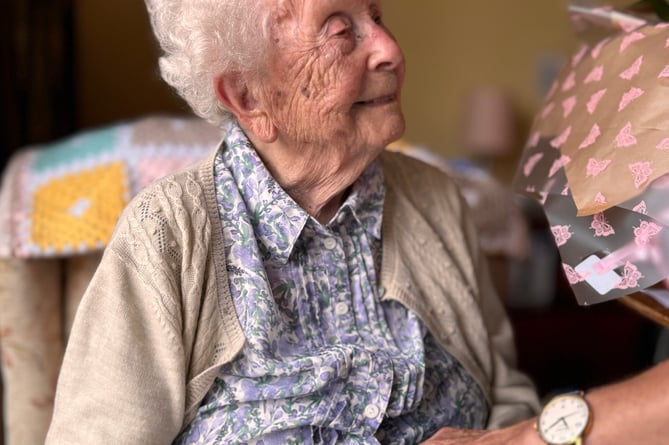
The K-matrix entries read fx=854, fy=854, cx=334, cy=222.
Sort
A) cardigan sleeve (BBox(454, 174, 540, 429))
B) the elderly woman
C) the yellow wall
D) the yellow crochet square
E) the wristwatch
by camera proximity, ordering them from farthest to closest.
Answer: the yellow wall < the yellow crochet square < cardigan sleeve (BBox(454, 174, 540, 429)) < the elderly woman < the wristwatch

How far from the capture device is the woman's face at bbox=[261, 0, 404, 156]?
1.18 meters

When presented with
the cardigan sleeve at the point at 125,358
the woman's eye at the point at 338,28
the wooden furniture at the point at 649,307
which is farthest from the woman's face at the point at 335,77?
the wooden furniture at the point at 649,307

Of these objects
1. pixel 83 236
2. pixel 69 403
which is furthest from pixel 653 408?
pixel 83 236

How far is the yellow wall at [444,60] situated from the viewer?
4.39 m

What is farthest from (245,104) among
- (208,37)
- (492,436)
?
(492,436)

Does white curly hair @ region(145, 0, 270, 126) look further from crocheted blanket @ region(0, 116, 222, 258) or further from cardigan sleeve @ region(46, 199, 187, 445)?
crocheted blanket @ region(0, 116, 222, 258)

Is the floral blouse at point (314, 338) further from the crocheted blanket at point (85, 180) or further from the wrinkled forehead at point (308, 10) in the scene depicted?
the crocheted blanket at point (85, 180)

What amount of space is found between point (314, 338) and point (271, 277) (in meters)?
0.11

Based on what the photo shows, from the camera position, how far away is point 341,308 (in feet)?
4.20

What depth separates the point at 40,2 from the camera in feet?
12.2

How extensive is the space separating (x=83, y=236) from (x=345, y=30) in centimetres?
97

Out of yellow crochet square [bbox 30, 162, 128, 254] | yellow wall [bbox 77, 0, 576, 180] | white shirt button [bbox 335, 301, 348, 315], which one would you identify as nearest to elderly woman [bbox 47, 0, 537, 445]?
white shirt button [bbox 335, 301, 348, 315]

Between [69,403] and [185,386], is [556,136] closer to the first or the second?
[185,386]

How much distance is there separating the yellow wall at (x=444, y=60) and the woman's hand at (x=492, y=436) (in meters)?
3.47
